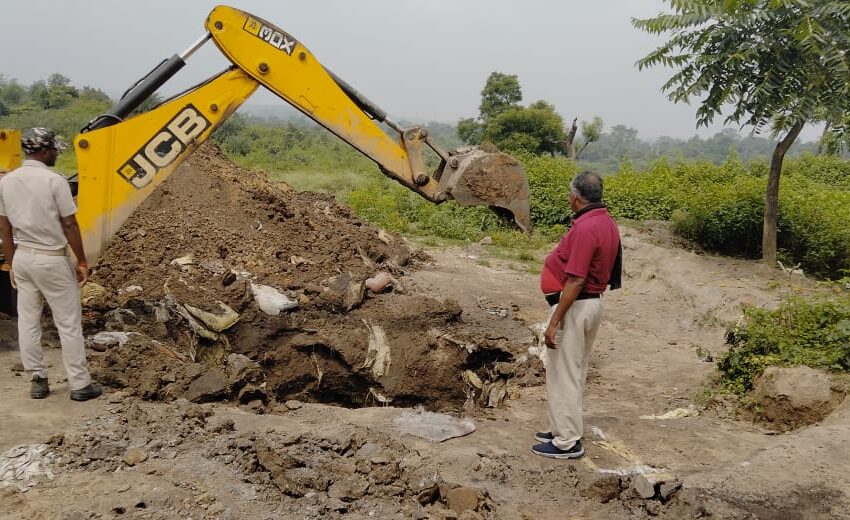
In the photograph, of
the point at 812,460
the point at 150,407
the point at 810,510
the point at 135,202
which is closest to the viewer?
the point at 810,510

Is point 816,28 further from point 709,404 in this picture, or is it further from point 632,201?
point 632,201

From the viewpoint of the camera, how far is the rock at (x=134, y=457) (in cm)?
403

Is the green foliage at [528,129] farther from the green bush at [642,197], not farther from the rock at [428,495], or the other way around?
the rock at [428,495]

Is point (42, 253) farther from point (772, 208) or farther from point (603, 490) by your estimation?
point (772, 208)

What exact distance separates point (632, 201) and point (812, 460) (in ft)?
34.4

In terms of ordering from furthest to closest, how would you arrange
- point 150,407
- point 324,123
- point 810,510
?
point 324,123 < point 150,407 < point 810,510

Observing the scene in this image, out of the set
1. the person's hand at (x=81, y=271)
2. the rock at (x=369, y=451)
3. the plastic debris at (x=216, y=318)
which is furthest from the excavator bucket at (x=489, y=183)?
the person's hand at (x=81, y=271)

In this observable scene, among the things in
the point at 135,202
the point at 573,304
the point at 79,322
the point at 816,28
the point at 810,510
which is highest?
the point at 816,28

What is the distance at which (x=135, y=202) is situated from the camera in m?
5.43

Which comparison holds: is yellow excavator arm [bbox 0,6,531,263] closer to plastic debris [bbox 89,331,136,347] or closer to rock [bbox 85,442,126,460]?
plastic debris [bbox 89,331,136,347]

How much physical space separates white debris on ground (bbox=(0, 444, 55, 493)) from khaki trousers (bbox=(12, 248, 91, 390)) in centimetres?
84

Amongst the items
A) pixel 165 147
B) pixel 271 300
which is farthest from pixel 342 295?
pixel 165 147

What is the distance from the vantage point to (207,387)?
525 centimetres

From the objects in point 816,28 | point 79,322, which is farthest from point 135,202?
point 816,28
